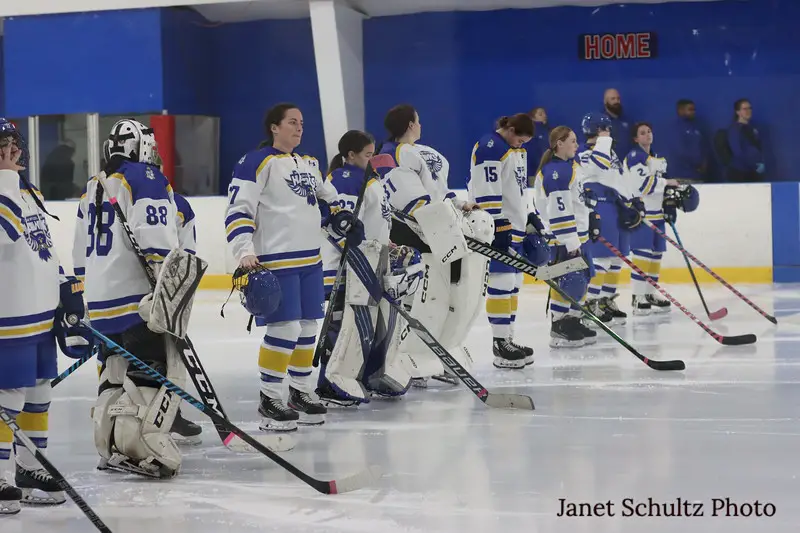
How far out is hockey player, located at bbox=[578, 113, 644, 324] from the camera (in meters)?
7.71

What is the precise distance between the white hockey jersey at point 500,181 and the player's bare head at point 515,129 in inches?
1.1

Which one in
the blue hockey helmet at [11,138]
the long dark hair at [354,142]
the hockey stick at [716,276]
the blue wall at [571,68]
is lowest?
the hockey stick at [716,276]

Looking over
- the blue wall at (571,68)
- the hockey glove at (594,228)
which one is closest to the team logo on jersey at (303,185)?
the hockey glove at (594,228)

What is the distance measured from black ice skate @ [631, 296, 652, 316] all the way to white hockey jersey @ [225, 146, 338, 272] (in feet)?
14.0

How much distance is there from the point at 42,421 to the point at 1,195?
0.68 meters

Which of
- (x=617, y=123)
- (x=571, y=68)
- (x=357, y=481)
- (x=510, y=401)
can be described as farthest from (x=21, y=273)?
(x=571, y=68)

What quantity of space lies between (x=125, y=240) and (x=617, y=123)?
30.4ft

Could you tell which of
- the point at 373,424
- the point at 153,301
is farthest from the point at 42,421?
the point at 373,424

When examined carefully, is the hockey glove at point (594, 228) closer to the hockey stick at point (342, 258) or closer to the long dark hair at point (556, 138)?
the long dark hair at point (556, 138)

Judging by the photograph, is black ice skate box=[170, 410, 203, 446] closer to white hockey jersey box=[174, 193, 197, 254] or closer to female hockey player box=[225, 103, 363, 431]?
female hockey player box=[225, 103, 363, 431]

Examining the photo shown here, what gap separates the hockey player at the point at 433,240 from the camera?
530 centimetres

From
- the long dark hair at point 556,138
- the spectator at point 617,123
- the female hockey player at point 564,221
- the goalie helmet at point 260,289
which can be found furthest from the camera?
the spectator at point 617,123

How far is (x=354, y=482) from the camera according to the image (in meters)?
3.59

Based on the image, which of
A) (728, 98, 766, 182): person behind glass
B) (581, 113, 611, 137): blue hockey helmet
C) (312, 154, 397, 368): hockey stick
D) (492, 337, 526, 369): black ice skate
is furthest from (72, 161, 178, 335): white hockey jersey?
(728, 98, 766, 182): person behind glass
